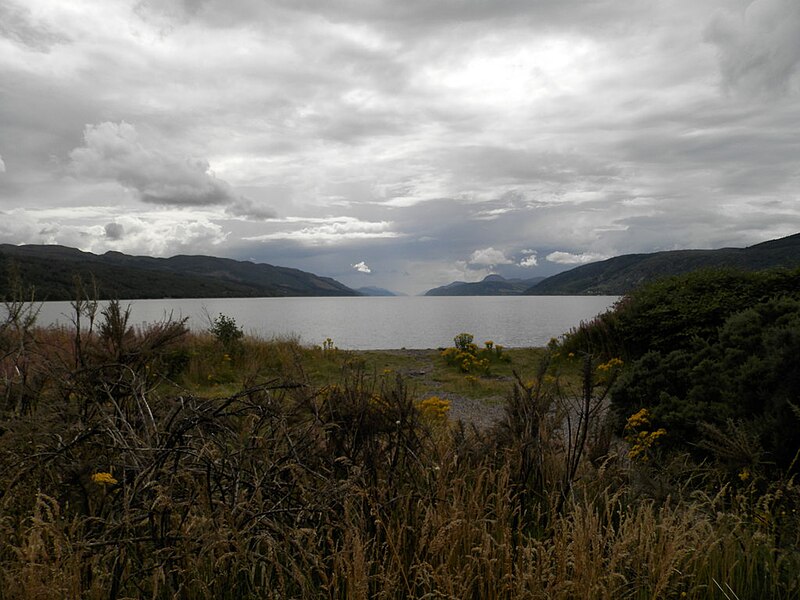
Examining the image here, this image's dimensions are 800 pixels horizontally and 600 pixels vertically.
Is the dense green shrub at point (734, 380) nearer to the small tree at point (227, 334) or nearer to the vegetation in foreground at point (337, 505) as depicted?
the vegetation in foreground at point (337, 505)

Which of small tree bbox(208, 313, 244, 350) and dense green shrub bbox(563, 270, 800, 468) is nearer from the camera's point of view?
dense green shrub bbox(563, 270, 800, 468)

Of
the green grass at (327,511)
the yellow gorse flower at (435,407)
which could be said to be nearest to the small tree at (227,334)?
the yellow gorse flower at (435,407)

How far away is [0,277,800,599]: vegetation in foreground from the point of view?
7.34ft

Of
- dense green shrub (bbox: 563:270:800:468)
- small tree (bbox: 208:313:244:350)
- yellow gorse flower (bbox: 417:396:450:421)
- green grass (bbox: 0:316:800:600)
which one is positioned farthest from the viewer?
small tree (bbox: 208:313:244:350)

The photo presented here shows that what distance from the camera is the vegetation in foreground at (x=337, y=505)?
2238mm

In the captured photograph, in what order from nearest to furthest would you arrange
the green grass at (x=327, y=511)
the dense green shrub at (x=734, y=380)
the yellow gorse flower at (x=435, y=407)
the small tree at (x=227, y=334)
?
the green grass at (x=327, y=511) < the dense green shrub at (x=734, y=380) < the yellow gorse flower at (x=435, y=407) < the small tree at (x=227, y=334)

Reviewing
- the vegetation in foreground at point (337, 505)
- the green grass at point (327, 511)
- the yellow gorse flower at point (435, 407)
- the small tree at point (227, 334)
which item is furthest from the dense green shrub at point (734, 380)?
the small tree at point (227, 334)

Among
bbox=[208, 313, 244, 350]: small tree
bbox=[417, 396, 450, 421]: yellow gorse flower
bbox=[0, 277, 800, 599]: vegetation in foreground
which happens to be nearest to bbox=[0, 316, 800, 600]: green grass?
bbox=[0, 277, 800, 599]: vegetation in foreground

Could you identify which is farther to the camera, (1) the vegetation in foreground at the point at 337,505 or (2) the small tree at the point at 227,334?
(2) the small tree at the point at 227,334

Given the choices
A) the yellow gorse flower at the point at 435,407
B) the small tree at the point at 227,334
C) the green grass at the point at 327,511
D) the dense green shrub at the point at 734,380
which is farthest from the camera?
the small tree at the point at 227,334

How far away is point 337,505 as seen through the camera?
279cm

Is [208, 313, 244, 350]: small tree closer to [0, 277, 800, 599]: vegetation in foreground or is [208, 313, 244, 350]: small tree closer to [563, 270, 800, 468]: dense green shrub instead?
[0, 277, 800, 599]: vegetation in foreground

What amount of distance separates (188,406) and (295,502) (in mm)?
852

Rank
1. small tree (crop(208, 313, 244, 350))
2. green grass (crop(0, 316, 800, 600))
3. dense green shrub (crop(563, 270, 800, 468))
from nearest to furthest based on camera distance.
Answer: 1. green grass (crop(0, 316, 800, 600))
2. dense green shrub (crop(563, 270, 800, 468))
3. small tree (crop(208, 313, 244, 350))
